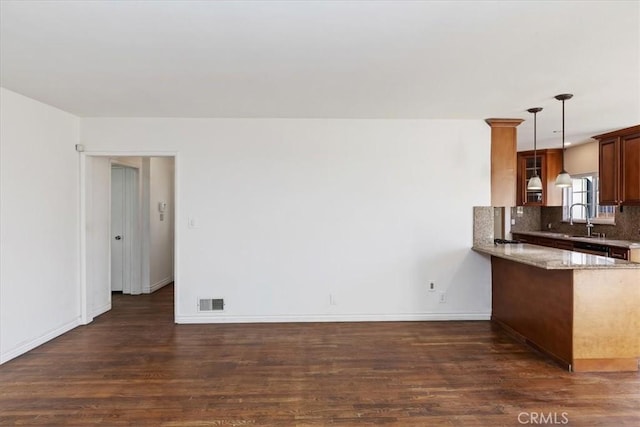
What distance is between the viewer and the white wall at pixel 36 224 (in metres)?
3.32

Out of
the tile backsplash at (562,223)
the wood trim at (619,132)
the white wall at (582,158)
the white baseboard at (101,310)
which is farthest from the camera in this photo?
the white wall at (582,158)

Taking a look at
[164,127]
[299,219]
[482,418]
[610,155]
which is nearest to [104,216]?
[164,127]

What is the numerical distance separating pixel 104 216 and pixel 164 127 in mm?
1502

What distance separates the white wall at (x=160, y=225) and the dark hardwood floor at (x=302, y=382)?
2.07 meters

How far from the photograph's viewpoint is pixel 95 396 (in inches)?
106

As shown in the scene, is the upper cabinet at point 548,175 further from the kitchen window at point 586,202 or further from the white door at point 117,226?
the white door at point 117,226

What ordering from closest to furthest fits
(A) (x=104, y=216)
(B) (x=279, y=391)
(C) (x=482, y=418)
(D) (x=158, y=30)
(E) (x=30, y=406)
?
(D) (x=158, y=30), (C) (x=482, y=418), (E) (x=30, y=406), (B) (x=279, y=391), (A) (x=104, y=216)

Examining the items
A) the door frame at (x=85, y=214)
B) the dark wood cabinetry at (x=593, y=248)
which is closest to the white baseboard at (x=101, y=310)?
the door frame at (x=85, y=214)

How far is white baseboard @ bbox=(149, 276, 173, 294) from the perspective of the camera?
6030mm

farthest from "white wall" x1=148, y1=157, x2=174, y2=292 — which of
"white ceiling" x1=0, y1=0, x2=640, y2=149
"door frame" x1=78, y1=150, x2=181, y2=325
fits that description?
"white ceiling" x1=0, y1=0, x2=640, y2=149

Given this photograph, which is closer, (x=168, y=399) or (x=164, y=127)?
(x=168, y=399)

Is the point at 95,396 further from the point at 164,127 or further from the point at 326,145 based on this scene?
the point at 326,145

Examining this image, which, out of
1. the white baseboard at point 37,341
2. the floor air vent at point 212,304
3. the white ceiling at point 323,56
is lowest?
the white baseboard at point 37,341

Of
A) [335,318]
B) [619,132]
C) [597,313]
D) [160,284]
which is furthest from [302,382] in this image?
[619,132]
